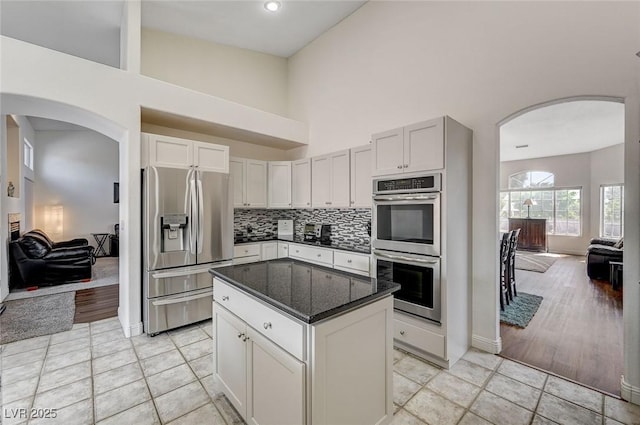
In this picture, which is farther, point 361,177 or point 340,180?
point 340,180

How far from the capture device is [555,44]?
2.49m

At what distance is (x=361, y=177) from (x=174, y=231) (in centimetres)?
243

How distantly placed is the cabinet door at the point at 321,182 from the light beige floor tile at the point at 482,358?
2427mm

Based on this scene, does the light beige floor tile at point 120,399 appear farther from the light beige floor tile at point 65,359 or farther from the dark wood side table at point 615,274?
the dark wood side table at point 615,274

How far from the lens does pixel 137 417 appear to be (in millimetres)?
1989

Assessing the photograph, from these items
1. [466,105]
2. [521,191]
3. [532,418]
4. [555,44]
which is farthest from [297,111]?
[521,191]

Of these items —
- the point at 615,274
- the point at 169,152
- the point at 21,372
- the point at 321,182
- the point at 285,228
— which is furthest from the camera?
the point at 285,228

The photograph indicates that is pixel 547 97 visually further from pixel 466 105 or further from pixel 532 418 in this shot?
pixel 532 418

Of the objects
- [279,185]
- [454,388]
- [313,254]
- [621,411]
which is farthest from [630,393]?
[279,185]

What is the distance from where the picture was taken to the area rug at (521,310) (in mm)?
3540

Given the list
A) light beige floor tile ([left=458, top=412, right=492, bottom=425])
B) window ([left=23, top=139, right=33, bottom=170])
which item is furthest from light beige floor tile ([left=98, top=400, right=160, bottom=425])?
window ([left=23, top=139, right=33, bottom=170])

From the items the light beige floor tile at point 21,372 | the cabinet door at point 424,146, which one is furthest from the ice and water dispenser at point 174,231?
the cabinet door at point 424,146

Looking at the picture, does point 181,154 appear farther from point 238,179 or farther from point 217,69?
point 217,69

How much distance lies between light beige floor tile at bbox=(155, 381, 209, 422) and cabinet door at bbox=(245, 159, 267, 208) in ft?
9.28
